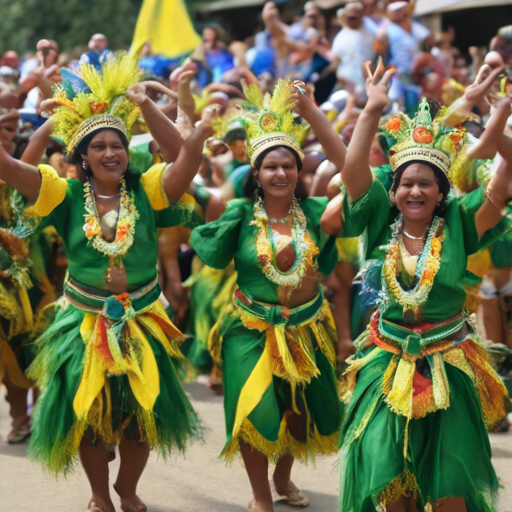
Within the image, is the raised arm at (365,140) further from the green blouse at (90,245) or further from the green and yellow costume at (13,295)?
the green and yellow costume at (13,295)

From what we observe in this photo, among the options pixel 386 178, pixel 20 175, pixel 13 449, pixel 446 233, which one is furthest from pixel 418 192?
pixel 13 449

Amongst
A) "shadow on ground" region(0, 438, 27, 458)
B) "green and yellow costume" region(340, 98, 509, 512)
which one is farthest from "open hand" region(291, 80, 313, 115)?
"shadow on ground" region(0, 438, 27, 458)

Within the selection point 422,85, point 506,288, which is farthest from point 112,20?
point 506,288

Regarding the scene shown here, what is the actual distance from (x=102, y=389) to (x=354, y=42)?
268 inches

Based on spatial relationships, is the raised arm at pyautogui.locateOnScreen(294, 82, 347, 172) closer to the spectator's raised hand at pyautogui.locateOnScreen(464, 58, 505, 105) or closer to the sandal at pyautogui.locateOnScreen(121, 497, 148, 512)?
the spectator's raised hand at pyautogui.locateOnScreen(464, 58, 505, 105)

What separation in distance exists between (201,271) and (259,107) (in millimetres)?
2369

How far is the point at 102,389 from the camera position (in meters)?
4.43

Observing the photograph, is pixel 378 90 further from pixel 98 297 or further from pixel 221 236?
pixel 98 297

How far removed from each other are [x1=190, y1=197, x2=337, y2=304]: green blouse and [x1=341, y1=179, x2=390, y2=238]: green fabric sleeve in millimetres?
562

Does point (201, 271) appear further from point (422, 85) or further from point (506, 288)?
point (422, 85)

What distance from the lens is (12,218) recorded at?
5.62m

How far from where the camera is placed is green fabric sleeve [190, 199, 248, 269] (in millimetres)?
4637

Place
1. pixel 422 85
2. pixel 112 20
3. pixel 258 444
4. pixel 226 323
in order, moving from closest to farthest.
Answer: pixel 258 444, pixel 226 323, pixel 422 85, pixel 112 20

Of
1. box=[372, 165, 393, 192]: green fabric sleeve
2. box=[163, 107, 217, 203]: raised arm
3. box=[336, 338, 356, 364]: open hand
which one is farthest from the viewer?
box=[336, 338, 356, 364]: open hand
